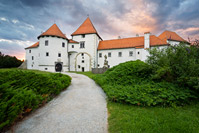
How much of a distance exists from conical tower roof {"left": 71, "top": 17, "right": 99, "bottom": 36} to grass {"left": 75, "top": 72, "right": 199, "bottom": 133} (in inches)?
1002

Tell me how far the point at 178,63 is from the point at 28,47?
36.0 meters

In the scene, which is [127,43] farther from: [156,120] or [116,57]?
[156,120]

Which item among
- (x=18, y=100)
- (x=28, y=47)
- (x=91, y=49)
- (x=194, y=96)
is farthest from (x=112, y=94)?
(x=28, y=47)

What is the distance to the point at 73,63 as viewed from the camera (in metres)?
27.1

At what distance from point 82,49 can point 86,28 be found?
21.4ft

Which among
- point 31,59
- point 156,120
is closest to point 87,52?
point 31,59

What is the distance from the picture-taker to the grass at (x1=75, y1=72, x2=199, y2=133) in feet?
8.45

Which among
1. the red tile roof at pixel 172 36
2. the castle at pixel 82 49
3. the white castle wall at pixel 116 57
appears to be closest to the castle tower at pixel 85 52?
the castle at pixel 82 49

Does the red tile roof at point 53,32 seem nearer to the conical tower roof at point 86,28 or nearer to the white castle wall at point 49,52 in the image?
the white castle wall at point 49,52

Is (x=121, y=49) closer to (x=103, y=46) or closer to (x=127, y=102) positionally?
(x=103, y=46)

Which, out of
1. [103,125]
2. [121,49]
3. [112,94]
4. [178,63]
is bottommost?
[103,125]

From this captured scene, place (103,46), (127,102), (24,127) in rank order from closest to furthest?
(24,127) → (127,102) → (103,46)

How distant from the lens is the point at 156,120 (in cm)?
295

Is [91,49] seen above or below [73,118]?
above
